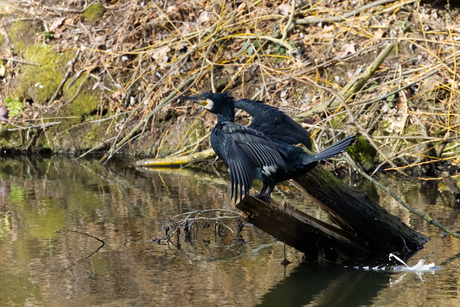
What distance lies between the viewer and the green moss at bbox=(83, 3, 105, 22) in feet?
31.6

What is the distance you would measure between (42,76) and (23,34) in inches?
45.9

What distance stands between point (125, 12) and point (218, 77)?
2367 mm

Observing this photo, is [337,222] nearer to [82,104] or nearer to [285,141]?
[285,141]

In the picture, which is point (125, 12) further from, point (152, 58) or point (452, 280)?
point (452, 280)

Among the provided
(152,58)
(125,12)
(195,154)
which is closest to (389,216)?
(195,154)

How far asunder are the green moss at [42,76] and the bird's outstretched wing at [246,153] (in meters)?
6.47

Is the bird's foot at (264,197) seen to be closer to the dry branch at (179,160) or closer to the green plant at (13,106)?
the dry branch at (179,160)

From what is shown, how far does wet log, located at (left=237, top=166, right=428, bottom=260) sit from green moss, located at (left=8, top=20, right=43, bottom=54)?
7683mm

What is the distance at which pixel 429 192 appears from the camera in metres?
5.64

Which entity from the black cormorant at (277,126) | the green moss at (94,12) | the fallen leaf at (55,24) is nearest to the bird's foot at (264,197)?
the black cormorant at (277,126)

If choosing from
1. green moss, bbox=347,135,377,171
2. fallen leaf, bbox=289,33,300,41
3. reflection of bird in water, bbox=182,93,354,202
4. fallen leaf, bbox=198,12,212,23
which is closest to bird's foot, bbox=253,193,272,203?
reflection of bird in water, bbox=182,93,354,202

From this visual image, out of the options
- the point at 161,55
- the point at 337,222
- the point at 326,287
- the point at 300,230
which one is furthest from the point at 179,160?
the point at 326,287

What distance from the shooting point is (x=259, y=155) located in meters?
3.12

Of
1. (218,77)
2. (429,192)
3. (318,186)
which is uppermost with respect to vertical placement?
(218,77)
